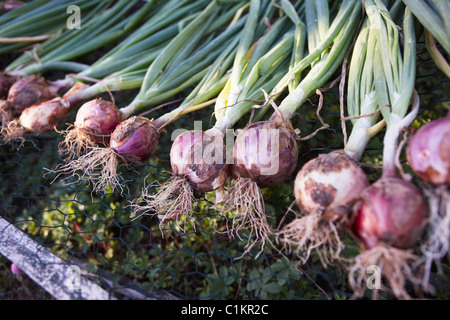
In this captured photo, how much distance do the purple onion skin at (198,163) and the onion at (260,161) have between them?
8cm

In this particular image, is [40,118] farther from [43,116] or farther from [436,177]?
[436,177]

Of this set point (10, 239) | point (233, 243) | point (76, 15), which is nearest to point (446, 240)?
point (233, 243)

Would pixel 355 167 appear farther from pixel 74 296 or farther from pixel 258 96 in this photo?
pixel 74 296

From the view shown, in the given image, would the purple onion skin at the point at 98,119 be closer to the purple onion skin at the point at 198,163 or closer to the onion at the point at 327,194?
the purple onion skin at the point at 198,163

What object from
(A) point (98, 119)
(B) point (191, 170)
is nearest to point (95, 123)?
(A) point (98, 119)

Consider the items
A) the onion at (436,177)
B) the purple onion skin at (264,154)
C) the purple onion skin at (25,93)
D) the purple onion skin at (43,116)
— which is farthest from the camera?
the purple onion skin at (25,93)

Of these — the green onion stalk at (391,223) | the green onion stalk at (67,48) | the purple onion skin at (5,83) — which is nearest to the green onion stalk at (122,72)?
the green onion stalk at (67,48)

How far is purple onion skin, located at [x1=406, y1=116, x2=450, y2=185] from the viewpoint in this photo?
93 cm

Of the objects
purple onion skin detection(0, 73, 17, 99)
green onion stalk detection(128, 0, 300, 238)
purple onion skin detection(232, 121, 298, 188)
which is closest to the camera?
purple onion skin detection(232, 121, 298, 188)

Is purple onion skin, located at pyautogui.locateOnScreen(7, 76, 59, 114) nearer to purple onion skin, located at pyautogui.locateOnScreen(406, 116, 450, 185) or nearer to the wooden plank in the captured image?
the wooden plank

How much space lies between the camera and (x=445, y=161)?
0.92 metres

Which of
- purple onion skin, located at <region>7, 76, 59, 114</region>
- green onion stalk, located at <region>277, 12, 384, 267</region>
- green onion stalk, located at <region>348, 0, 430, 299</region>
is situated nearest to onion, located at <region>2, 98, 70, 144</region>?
purple onion skin, located at <region>7, 76, 59, 114</region>

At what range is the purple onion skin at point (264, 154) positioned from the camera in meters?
1.27

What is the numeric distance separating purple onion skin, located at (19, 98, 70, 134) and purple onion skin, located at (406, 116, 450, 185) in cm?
173
